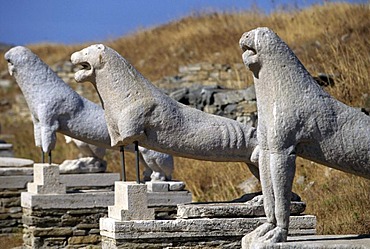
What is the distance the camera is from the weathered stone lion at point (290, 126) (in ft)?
26.0

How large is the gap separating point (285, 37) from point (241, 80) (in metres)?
2.19

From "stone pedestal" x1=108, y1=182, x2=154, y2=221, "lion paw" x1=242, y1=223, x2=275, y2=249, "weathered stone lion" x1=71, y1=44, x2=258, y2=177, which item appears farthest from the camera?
"weathered stone lion" x1=71, y1=44, x2=258, y2=177

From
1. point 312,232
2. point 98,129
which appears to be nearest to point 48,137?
point 98,129

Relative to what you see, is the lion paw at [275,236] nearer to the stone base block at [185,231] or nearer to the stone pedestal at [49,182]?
the stone base block at [185,231]

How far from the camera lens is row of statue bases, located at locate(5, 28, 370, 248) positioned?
7.98m

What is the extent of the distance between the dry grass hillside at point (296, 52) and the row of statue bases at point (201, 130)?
1.69 metres

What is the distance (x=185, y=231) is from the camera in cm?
1020

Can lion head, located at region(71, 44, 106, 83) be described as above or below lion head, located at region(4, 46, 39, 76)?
below

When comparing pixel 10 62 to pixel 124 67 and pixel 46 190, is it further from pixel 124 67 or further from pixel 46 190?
pixel 124 67

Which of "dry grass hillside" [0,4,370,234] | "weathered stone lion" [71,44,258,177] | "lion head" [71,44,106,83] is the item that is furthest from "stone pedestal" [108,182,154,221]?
"dry grass hillside" [0,4,370,234]

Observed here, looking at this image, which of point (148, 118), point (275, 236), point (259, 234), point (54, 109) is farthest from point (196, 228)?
point (54, 109)

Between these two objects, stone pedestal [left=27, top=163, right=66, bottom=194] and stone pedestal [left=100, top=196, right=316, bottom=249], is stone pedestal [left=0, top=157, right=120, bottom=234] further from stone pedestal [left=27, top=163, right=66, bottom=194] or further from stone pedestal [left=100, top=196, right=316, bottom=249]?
stone pedestal [left=100, top=196, right=316, bottom=249]

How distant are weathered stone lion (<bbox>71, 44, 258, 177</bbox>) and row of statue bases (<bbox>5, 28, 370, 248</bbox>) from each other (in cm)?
1

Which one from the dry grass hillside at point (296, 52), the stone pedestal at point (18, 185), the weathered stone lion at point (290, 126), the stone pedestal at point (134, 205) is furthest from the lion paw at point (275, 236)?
the stone pedestal at point (18, 185)
